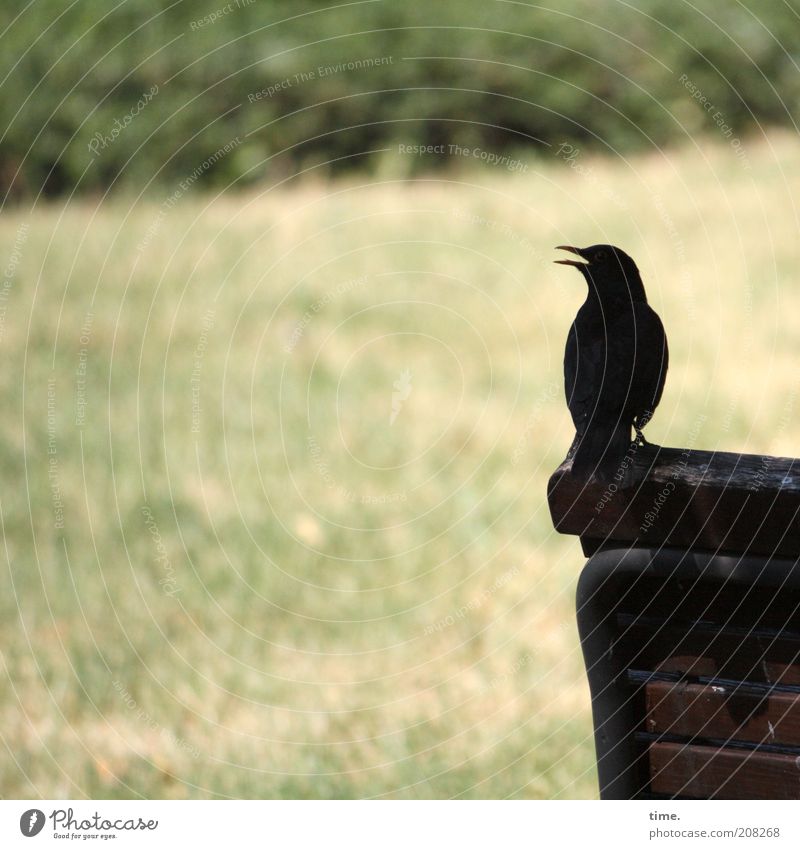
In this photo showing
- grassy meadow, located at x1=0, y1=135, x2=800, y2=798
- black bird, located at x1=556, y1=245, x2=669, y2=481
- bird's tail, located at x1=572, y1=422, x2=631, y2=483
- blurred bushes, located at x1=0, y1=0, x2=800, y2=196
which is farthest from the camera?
blurred bushes, located at x1=0, y1=0, x2=800, y2=196

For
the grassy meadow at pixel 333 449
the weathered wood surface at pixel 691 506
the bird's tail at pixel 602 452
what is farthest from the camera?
the grassy meadow at pixel 333 449

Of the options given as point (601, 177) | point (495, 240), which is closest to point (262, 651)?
point (495, 240)

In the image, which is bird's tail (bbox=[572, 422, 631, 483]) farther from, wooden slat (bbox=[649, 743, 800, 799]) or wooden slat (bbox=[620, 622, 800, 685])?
wooden slat (bbox=[649, 743, 800, 799])

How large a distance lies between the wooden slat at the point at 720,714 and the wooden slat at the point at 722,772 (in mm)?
23

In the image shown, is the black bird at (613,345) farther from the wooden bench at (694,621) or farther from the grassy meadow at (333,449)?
the grassy meadow at (333,449)

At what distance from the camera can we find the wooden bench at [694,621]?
1.41 metres

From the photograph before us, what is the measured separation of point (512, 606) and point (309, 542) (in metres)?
0.85

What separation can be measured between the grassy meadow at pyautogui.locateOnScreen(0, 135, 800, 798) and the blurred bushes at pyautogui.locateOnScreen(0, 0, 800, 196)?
26 cm

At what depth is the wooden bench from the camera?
1.41m

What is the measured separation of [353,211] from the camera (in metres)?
6.43

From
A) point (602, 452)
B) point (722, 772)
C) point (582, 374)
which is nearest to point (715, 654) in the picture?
point (722, 772)

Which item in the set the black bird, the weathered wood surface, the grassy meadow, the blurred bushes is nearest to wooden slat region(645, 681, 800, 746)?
the weathered wood surface

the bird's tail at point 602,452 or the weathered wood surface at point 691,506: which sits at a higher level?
the bird's tail at point 602,452

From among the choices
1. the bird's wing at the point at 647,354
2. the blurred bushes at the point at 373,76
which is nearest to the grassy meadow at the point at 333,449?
the blurred bushes at the point at 373,76
